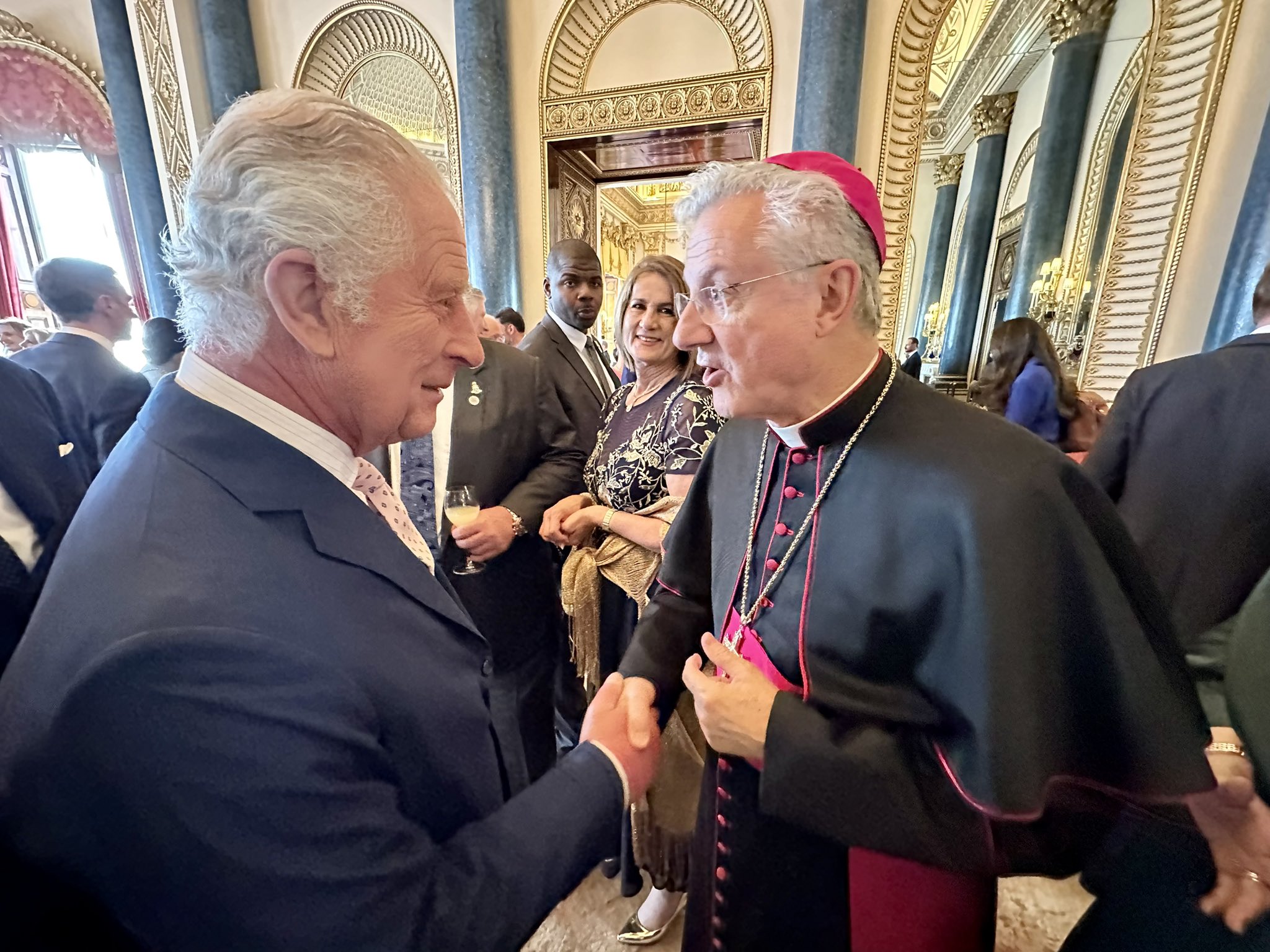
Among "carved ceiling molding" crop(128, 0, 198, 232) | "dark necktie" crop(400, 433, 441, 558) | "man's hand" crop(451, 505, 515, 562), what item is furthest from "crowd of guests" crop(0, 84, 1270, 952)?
"carved ceiling molding" crop(128, 0, 198, 232)

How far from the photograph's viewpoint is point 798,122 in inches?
185

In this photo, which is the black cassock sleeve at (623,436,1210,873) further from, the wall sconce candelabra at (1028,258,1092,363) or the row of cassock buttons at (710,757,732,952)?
the wall sconce candelabra at (1028,258,1092,363)

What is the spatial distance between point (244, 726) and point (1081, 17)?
473 inches

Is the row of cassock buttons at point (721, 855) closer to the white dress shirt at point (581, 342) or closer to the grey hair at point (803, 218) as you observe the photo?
the grey hair at point (803, 218)

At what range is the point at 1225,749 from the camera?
898 millimetres

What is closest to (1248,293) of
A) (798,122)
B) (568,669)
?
(798,122)

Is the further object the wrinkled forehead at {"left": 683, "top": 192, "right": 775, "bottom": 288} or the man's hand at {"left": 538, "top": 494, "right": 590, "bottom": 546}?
the man's hand at {"left": 538, "top": 494, "right": 590, "bottom": 546}

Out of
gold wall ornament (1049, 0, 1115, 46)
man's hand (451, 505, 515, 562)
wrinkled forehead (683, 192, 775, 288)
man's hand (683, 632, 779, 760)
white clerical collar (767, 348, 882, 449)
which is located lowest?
man's hand (451, 505, 515, 562)

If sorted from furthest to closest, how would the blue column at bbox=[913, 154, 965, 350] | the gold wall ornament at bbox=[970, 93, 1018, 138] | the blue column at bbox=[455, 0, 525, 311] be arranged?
the blue column at bbox=[913, 154, 965, 350]
the gold wall ornament at bbox=[970, 93, 1018, 138]
the blue column at bbox=[455, 0, 525, 311]

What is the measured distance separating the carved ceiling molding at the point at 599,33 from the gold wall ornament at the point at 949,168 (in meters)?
12.6

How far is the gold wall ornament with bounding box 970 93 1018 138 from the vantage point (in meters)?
11.3

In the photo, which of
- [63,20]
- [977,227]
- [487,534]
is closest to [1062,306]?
[977,227]

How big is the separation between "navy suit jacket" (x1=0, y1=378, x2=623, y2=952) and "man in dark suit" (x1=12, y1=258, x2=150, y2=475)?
3332 mm

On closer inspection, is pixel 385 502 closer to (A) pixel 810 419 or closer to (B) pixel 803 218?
(A) pixel 810 419
